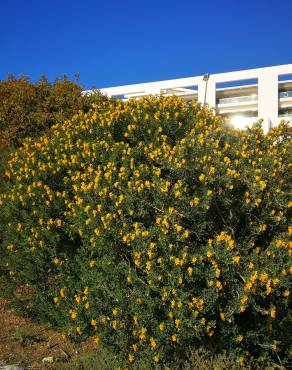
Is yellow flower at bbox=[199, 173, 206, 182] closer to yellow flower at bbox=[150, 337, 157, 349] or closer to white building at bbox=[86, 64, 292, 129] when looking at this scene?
yellow flower at bbox=[150, 337, 157, 349]

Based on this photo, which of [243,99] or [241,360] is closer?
[241,360]

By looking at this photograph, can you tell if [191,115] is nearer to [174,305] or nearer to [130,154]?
[130,154]

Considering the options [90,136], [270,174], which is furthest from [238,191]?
[90,136]

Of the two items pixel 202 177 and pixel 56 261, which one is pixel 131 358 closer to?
pixel 56 261

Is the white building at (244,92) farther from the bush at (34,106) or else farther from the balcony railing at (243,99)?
the bush at (34,106)

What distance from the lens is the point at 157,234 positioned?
370cm

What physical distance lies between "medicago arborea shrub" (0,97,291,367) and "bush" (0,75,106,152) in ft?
10.2

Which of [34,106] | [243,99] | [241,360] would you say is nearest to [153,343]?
[241,360]

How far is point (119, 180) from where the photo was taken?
421cm

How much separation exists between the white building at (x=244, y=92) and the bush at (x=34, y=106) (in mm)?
25845

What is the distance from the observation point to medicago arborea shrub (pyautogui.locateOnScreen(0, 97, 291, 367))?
3570 mm

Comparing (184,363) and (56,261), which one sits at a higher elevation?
(56,261)

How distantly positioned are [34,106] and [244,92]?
3503 cm

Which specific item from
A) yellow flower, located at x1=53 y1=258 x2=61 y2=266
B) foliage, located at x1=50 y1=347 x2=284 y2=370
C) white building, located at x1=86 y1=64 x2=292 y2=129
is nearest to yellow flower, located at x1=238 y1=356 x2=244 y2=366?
foliage, located at x1=50 y1=347 x2=284 y2=370
